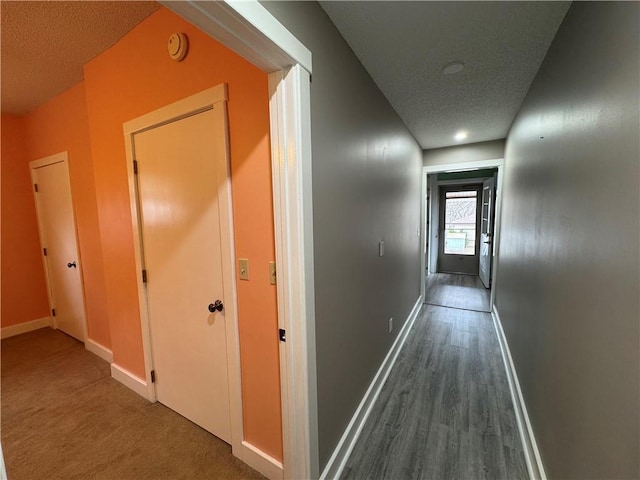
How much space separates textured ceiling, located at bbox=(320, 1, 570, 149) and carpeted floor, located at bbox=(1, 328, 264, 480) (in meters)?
2.53

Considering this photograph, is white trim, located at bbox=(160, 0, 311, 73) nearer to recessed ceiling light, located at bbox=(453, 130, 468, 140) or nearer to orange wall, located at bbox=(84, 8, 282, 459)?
orange wall, located at bbox=(84, 8, 282, 459)

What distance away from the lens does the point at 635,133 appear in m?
0.72

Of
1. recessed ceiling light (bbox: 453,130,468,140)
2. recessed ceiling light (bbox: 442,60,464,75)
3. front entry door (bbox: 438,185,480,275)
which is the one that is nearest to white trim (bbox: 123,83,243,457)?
recessed ceiling light (bbox: 442,60,464,75)

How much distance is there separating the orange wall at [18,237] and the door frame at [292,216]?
157 inches

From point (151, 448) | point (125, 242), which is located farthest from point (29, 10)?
point (151, 448)

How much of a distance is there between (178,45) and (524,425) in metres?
3.10

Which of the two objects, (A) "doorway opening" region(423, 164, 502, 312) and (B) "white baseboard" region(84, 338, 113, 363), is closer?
(B) "white baseboard" region(84, 338, 113, 363)

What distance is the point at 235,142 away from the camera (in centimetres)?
131

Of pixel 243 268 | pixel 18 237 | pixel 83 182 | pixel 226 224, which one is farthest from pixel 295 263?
pixel 18 237

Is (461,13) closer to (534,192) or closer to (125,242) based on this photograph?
(534,192)

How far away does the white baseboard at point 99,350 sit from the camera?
260 centimetres

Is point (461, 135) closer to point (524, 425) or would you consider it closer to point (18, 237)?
point (524, 425)

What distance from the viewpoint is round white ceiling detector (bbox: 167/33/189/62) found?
4.62 feet

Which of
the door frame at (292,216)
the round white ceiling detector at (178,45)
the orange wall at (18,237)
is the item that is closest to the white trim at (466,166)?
the door frame at (292,216)
